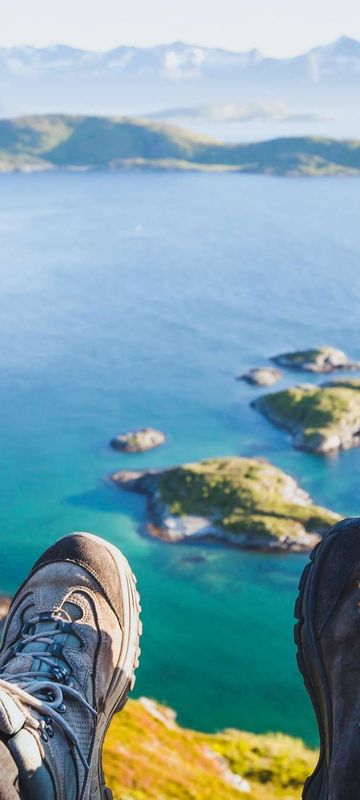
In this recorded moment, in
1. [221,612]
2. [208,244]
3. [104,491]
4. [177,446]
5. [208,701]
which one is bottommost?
[208,701]

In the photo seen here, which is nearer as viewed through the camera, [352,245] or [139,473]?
[139,473]

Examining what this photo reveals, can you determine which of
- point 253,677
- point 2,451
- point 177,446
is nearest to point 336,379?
point 177,446

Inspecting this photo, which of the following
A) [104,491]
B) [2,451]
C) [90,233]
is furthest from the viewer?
[90,233]

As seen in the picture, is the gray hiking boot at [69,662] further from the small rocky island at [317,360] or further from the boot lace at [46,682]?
the small rocky island at [317,360]

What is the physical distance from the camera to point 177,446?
47250 millimetres

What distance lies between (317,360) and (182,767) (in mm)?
47998

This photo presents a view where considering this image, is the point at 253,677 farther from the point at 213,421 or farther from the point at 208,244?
the point at 208,244

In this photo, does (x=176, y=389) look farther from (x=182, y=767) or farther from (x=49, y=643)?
(x=49, y=643)

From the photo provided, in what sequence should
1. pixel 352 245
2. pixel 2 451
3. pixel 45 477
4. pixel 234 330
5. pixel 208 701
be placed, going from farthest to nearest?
pixel 352 245 → pixel 234 330 → pixel 2 451 → pixel 45 477 → pixel 208 701

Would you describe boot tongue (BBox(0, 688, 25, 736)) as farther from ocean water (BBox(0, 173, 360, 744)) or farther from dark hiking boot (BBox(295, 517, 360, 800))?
ocean water (BBox(0, 173, 360, 744))

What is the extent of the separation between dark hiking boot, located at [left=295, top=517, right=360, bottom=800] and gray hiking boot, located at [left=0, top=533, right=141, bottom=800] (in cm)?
125

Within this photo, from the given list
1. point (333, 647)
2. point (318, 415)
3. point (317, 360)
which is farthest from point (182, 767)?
point (317, 360)

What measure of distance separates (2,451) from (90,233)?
7549 centimetres

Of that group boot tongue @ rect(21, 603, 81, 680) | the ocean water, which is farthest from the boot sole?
the ocean water
